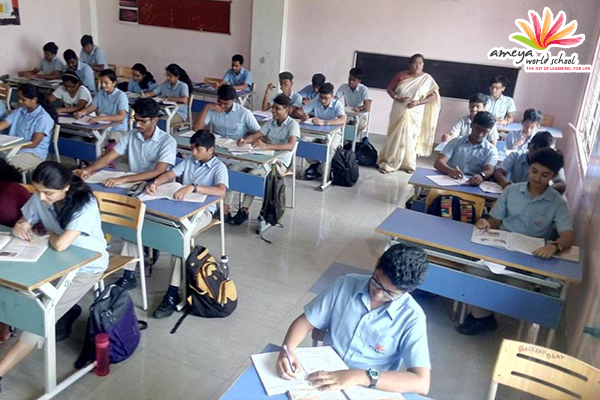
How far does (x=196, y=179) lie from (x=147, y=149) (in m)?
0.51

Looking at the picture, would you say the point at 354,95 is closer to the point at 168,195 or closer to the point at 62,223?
the point at 168,195

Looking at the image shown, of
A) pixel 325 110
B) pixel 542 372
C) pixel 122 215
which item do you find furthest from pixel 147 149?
pixel 542 372

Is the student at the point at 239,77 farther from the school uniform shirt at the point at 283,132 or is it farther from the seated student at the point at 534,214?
the seated student at the point at 534,214

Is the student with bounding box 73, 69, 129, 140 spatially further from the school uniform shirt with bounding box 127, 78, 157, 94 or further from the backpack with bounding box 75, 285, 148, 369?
the backpack with bounding box 75, 285, 148, 369

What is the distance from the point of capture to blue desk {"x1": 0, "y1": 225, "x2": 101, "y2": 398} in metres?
2.40

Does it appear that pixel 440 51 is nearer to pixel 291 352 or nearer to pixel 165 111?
pixel 165 111

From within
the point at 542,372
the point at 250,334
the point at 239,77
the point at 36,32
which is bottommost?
the point at 250,334

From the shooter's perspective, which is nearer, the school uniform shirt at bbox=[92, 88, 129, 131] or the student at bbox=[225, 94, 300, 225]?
the student at bbox=[225, 94, 300, 225]

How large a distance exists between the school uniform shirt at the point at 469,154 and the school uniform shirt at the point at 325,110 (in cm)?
193

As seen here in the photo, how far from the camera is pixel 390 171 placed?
702 cm

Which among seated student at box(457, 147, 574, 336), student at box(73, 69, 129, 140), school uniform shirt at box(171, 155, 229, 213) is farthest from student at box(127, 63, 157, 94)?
seated student at box(457, 147, 574, 336)

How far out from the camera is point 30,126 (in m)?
4.96

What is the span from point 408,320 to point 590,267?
1.80 meters

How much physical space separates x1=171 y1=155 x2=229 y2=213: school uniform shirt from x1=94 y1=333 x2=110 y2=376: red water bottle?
1299 millimetres
